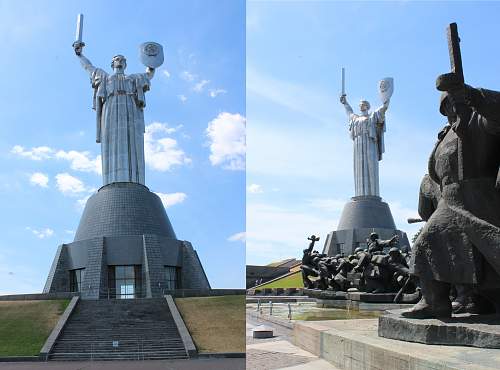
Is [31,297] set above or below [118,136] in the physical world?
below

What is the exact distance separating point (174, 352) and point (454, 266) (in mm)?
13676

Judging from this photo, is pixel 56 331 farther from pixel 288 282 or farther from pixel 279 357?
pixel 288 282

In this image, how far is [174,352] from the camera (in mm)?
17094

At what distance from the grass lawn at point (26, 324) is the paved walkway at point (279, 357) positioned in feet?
33.5

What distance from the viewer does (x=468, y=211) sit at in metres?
5.00

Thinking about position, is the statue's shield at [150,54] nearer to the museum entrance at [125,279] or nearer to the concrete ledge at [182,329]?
the museum entrance at [125,279]

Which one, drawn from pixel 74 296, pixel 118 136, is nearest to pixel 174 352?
pixel 74 296

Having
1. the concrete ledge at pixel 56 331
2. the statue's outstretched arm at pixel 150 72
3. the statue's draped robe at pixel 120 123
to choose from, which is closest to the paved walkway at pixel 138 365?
the concrete ledge at pixel 56 331

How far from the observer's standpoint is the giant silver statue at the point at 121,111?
36.1m

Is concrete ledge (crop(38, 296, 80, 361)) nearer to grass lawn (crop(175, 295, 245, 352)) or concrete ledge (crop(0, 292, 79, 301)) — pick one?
concrete ledge (crop(0, 292, 79, 301))

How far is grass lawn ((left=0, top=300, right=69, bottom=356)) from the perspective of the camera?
16703 mm

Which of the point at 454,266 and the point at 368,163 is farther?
the point at 368,163

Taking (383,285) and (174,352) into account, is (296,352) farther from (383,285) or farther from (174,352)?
(174,352)

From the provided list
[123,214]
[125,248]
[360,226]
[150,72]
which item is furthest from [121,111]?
[360,226]
